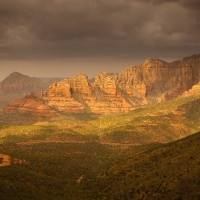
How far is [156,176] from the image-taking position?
464 ft

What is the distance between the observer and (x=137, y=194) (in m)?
133

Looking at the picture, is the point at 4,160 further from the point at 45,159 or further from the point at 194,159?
the point at 194,159

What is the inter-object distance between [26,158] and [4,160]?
17.9m

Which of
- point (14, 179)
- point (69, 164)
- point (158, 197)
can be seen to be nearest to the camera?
point (158, 197)

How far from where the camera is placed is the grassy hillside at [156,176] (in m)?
123

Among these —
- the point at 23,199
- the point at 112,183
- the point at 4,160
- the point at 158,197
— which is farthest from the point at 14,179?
the point at 158,197

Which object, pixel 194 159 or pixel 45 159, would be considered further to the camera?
pixel 45 159

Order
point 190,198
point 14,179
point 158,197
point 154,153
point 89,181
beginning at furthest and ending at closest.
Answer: point 154,153
point 89,181
point 14,179
point 158,197
point 190,198

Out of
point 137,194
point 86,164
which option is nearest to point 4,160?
point 86,164

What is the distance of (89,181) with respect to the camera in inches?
6388

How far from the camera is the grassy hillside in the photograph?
122556 mm

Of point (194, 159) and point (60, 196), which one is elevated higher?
point (194, 159)

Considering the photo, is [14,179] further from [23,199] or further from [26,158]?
[26,158]

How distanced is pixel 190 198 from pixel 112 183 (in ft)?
157
